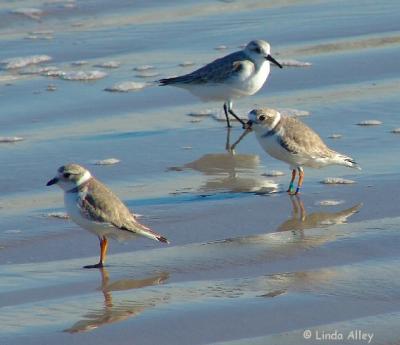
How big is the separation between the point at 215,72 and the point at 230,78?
0.51 ft

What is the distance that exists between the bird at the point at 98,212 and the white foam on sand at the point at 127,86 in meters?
3.84

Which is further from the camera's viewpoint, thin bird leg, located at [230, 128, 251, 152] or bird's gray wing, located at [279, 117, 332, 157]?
thin bird leg, located at [230, 128, 251, 152]

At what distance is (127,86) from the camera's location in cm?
1062

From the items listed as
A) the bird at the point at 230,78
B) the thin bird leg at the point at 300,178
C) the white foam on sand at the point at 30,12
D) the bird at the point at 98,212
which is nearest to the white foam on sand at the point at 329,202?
the thin bird leg at the point at 300,178

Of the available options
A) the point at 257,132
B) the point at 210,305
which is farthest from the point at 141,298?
the point at 257,132

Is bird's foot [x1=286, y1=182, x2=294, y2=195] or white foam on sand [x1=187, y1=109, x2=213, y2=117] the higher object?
white foam on sand [x1=187, y1=109, x2=213, y2=117]

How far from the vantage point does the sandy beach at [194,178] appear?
544 centimetres

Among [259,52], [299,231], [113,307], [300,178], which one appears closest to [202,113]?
[259,52]

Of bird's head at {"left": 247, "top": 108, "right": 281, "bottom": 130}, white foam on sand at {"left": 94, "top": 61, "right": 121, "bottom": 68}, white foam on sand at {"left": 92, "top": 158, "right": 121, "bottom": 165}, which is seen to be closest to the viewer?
bird's head at {"left": 247, "top": 108, "right": 281, "bottom": 130}

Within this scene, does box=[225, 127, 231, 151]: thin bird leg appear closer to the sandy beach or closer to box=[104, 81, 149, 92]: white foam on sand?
the sandy beach

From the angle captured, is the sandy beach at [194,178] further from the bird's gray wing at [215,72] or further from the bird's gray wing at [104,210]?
the bird's gray wing at [215,72]

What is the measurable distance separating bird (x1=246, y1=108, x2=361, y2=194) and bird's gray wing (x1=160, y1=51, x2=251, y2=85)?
78.3 inches

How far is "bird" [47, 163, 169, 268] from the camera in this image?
6434mm

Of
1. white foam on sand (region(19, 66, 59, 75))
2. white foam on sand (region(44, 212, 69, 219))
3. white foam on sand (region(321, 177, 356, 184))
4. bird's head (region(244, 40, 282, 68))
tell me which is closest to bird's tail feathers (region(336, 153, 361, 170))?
white foam on sand (region(321, 177, 356, 184))
